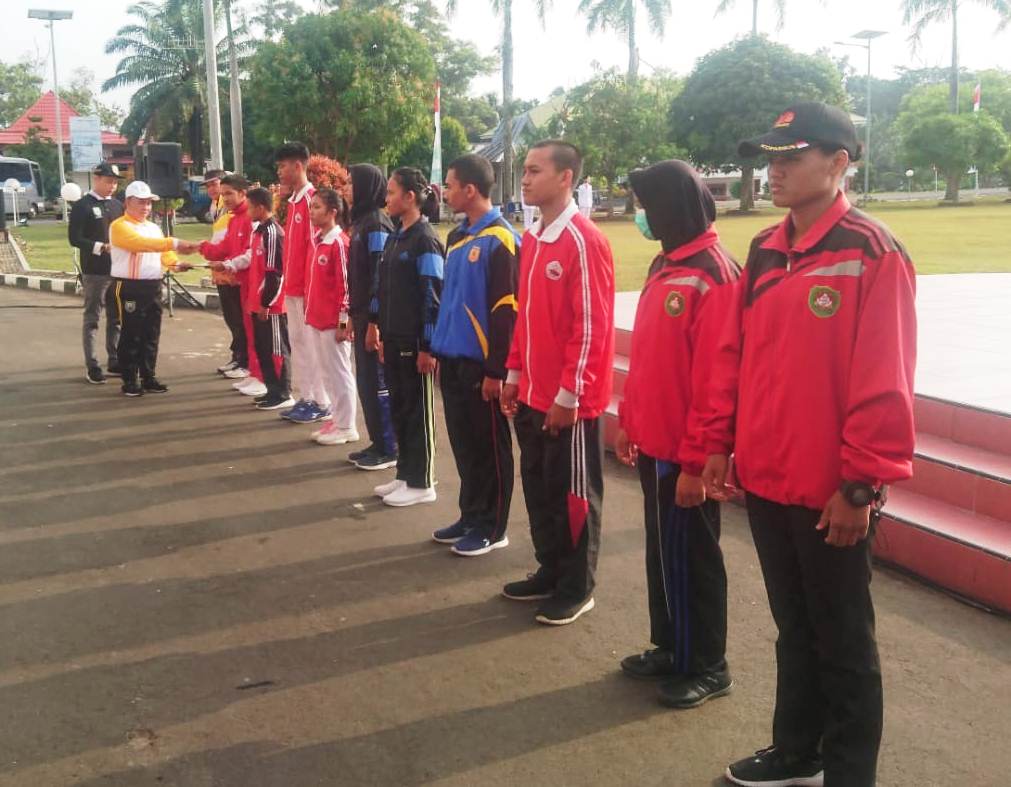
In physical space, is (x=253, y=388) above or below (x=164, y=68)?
below

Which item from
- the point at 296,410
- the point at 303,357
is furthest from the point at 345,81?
the point at 296,410

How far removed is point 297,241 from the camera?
7141 millimetres

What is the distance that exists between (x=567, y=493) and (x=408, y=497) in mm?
1822

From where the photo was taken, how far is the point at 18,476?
20.0 ft

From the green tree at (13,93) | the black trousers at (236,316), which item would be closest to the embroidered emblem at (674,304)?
the black trousers at (236,316)

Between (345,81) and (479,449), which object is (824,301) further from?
(345,81)

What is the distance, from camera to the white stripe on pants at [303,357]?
7469 mm

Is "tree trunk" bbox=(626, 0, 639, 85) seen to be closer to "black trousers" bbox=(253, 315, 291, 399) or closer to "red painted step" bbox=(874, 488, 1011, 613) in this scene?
"black trousers" bbox=(253, 315, 291, 399)

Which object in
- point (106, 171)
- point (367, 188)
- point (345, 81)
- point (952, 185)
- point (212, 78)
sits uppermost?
A: point (345, 81)

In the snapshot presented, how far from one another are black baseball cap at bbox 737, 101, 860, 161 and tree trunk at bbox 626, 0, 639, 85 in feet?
130

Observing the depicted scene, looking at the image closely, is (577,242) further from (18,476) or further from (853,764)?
(18,476)

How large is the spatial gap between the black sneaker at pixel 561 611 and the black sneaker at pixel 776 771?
3.84 feet

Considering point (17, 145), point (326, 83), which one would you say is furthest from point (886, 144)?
point (17, 145)

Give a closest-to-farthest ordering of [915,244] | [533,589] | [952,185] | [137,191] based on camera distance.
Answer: [533,589], [137,191], [915,244], [952,185]
